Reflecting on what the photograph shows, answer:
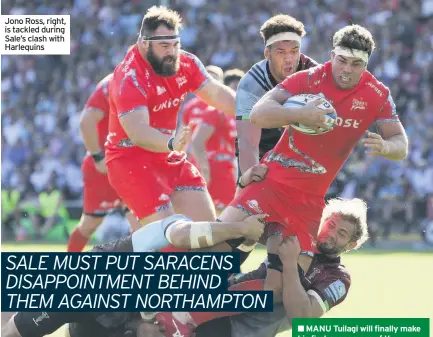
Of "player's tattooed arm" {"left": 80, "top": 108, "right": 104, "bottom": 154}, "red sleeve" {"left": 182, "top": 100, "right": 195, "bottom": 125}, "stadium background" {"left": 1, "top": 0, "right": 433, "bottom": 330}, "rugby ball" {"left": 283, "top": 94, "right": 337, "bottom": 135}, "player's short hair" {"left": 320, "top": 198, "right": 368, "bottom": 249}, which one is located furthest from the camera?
"stadium background" {"left": 1, "top": 0, "right": 433, "bottom": 330}

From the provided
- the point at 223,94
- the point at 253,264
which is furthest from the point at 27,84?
the point at 223,94

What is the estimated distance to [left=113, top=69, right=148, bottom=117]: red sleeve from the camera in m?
7.89

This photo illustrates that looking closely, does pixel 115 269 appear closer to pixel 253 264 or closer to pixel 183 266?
pixel 183 266

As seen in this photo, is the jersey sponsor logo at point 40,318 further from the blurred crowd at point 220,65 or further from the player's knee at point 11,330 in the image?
the blurred crowd at point 220,65

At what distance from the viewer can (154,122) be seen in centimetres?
826

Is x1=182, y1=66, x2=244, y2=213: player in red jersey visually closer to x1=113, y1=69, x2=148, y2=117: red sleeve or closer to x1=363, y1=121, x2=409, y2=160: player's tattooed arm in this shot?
x1=113, y1=69, x2=148, y2=117: red sleeve

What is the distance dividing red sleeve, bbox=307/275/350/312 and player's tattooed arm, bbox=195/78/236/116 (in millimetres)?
2314

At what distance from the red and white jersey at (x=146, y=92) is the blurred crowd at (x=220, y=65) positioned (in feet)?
33.0

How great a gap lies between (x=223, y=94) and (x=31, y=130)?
1369 centimetres

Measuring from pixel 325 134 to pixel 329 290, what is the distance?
3.56 ft

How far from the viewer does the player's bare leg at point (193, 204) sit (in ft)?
26.7

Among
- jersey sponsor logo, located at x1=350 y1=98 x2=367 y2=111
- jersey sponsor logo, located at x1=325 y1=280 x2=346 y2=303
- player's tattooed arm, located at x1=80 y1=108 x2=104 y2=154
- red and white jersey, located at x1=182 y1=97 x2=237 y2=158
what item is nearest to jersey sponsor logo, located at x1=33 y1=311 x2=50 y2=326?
jersey sponsor logo, located at x1=325 y1=280 x2=346 y2=303

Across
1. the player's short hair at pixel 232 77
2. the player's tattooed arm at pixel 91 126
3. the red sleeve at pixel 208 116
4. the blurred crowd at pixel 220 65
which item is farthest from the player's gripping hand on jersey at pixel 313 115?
the blurred crowd at pixel 220 65

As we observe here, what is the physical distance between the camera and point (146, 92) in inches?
318
